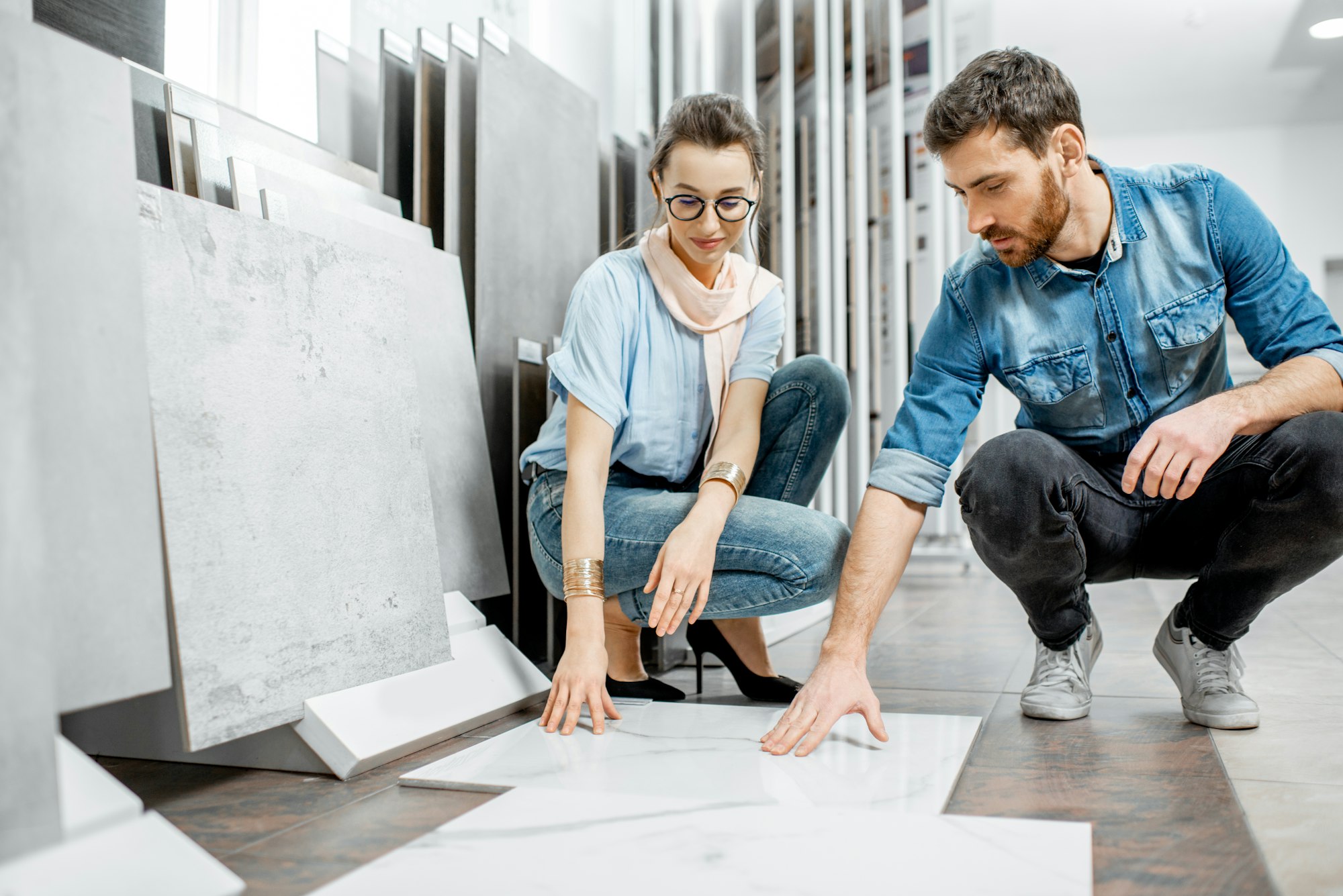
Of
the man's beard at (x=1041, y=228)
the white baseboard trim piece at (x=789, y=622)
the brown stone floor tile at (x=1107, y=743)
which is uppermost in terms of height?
the man's beard at (x=1041, y=228)

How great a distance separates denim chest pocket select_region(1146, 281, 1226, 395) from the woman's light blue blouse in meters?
0.58

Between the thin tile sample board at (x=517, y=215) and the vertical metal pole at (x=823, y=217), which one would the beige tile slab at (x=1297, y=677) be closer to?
the thin tile sample board at (x=517, y=215)

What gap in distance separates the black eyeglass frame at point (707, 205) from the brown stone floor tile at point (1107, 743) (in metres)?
0.85

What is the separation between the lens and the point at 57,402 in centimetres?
89

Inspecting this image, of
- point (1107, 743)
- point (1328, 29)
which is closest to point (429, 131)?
point (1107, 743)

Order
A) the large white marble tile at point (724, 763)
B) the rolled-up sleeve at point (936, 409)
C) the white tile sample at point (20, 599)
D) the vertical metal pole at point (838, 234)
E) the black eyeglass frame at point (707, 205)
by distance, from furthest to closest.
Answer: the vertical metal pole at point (838, 234) → the black eyeglass frame at point (707, 205) → the rolled-up sleeve at point (936, 409) → the large white marble tile at point (724, 763) → the white tile sample at point (20, 599)

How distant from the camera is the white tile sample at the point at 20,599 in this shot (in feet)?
2.35

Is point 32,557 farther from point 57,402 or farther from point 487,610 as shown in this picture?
point 487,610

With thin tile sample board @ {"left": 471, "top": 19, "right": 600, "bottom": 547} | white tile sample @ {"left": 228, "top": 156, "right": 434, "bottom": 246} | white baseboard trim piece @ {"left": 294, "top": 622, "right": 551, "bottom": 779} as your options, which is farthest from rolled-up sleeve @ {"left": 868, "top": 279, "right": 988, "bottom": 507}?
white tile sample @ {"left": 228, "top": 156, "right": 434, "bottom": 246}

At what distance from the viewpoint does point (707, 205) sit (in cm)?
156

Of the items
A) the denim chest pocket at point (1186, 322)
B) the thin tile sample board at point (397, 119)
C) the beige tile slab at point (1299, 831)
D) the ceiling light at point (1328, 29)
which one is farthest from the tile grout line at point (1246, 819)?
the ceiling light at point (1328, 29)

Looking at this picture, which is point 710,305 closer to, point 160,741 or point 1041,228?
point 1041,228

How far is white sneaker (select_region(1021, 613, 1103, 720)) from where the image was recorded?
1493 millimetres

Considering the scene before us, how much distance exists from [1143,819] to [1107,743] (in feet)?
1.10
